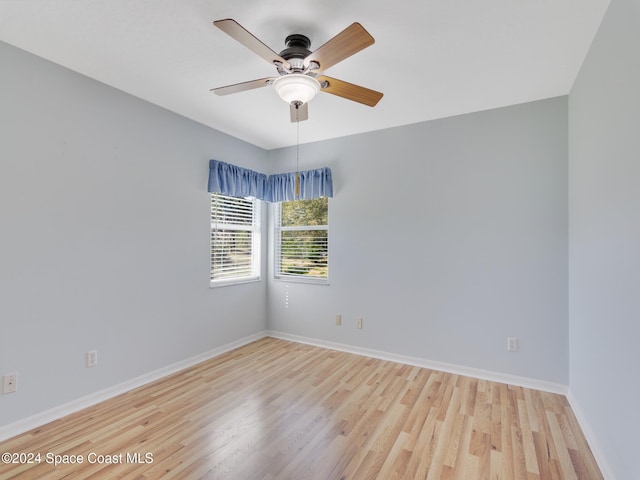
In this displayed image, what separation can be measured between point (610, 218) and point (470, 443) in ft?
5.28

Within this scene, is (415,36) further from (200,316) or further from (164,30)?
(200,316)

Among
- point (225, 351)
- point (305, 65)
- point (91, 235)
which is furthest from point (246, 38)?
point (225, 351)

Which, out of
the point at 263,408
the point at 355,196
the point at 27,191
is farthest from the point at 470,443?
the point at 27,191

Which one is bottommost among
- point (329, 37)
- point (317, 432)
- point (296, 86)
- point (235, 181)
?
point (317, 432)

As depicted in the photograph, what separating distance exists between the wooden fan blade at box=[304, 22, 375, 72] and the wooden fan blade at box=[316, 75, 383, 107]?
15 centimetres

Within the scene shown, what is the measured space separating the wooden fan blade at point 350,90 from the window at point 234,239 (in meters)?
2.08

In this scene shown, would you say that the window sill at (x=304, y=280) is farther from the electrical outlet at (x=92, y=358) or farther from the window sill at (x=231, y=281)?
the electrical outlet at (x=92, y=358)

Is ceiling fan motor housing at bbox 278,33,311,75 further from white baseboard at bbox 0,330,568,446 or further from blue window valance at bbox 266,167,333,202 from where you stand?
white baseboard at bbox 0,330,568,446

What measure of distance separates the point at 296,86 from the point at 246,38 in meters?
0.42

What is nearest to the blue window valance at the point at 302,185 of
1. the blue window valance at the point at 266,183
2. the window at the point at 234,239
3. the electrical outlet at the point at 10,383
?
the blue window valance at the point at 266,183

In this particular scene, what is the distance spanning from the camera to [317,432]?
2.19 m

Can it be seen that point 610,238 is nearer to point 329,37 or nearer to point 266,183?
point 329,37

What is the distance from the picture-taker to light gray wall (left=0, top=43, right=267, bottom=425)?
7.13 ft

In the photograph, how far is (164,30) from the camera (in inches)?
77.9
